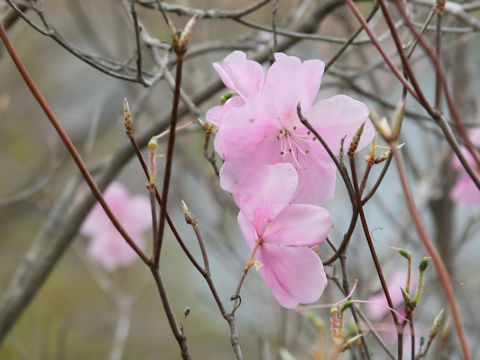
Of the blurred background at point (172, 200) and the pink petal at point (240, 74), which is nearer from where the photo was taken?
the pink petal at point (240, 74)

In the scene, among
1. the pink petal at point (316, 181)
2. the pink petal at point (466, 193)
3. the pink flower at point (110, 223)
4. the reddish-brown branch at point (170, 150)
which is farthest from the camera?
the pink flower at point (110, 223)

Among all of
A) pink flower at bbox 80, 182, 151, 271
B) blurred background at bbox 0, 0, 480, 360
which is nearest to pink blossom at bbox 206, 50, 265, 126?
blurred background at bbox 0, 0, 480, 360

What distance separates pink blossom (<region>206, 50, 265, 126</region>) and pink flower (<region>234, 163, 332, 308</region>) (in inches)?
3.6

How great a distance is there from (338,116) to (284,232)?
0.15m

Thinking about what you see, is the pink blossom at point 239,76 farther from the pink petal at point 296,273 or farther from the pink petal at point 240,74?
the pink petal at point 296,273

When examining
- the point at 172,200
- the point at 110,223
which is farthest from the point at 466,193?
the point at 172,200

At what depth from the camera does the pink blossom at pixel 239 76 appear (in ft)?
2.49

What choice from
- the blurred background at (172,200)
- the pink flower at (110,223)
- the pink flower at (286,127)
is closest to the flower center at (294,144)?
the pink flower at (286,127)

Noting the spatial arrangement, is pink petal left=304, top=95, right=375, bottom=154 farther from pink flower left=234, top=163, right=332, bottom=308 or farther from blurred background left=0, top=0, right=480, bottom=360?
blurred background left=0, top=0, right=480, bottom=360

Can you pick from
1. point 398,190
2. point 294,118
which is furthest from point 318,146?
point 398,190

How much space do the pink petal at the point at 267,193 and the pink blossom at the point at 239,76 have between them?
0.29 feet

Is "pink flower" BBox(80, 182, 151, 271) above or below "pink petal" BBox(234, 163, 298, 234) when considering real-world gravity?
below

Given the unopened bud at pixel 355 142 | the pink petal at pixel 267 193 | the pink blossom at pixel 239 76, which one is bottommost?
the pink petal at pixel 267 193

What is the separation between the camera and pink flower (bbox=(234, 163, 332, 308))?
2.35ft
